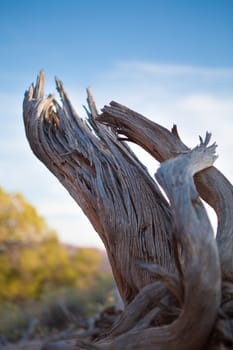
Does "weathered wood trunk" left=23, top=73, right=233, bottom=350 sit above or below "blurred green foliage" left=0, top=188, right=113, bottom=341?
below

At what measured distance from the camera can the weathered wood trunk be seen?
1902 millimetres

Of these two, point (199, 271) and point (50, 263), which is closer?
point (199, 271)

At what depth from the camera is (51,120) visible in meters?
3.52

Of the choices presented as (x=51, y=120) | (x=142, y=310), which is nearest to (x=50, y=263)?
(x=51, y=120)

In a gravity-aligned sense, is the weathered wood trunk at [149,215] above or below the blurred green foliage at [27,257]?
below

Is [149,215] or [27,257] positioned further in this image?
[27,257]

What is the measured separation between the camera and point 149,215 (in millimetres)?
2660

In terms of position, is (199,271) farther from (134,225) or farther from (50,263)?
(50,263)

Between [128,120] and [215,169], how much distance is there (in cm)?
62

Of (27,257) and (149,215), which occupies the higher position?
(27,257)

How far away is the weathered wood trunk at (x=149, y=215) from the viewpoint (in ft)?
6.24

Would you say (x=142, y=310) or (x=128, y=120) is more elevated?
(x=128, y=120)

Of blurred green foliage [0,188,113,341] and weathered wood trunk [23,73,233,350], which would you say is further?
blurred green foliage [0,188,113,341]

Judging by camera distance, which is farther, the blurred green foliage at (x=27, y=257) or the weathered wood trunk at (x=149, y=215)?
the blurred green foliage at (x=27, y=257)
